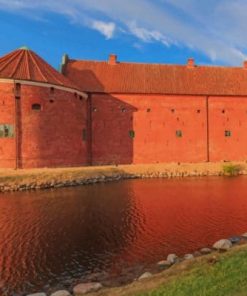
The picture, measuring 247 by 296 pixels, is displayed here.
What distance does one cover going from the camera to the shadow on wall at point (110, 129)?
30.6m

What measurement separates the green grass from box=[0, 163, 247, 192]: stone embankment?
50.7ft

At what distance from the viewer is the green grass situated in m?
5.77

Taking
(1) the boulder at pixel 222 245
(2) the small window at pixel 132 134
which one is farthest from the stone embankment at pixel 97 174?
(1) the boulder at pixel 222 245

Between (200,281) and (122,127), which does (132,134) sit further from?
(200,281)

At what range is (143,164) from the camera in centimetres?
3031

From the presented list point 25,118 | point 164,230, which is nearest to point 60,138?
point 25,118

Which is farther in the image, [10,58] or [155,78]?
[155,78]

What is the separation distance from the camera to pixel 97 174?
25000 millimetres

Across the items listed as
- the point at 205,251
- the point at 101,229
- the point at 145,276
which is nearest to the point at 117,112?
the point at 101,229

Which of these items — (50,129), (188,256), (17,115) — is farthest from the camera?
(50,129)

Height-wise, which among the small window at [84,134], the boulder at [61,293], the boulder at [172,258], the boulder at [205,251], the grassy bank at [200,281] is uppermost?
the small window at [84,134]

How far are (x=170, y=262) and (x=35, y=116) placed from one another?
18339 millimetres

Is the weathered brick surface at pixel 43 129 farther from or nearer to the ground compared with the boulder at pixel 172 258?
farther from the ground

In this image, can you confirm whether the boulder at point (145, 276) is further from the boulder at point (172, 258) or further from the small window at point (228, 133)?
the small window at point (228, 133)
